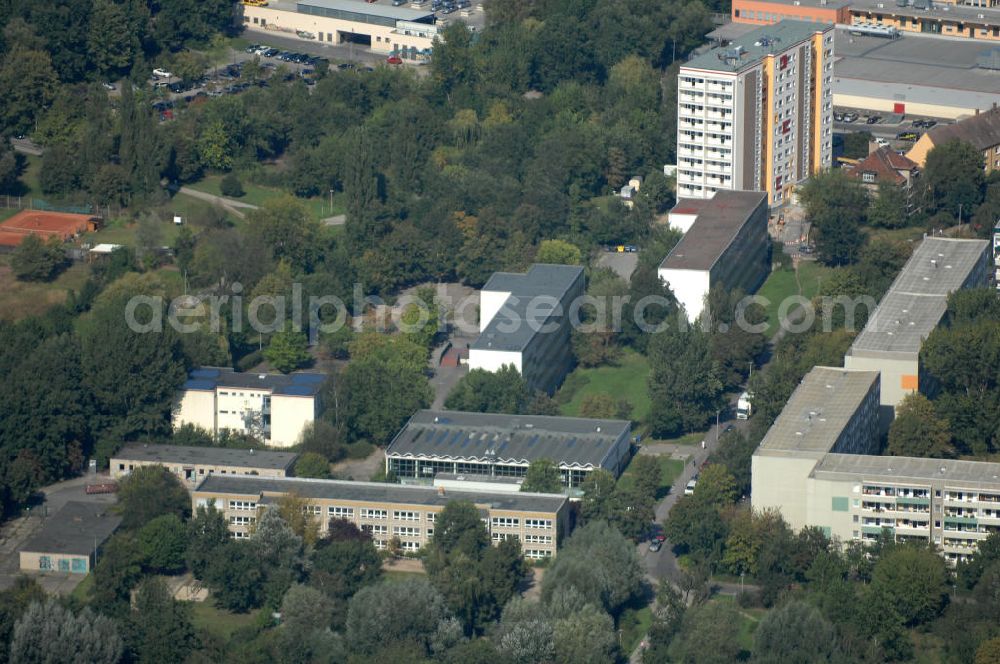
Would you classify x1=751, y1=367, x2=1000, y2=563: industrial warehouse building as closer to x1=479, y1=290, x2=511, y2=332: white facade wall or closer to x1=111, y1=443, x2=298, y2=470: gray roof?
x1=111, y1=443, x2=298, y2=470: gray roof

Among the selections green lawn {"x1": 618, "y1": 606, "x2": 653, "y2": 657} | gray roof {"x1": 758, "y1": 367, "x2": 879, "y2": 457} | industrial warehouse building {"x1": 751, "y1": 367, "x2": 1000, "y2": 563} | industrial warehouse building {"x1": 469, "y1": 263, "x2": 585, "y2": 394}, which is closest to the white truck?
gray roof {"x1": 758, "y1": 367, "x2": 879, "y2": 457}

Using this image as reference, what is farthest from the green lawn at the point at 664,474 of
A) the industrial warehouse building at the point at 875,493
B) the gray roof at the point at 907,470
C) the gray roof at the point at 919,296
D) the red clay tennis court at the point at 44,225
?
the red clay tennis court at the point at 44,225

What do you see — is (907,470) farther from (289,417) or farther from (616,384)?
(289,417)

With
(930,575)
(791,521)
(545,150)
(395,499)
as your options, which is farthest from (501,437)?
(545,150)

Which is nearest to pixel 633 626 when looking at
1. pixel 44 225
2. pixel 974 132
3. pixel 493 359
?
pixel 493 359

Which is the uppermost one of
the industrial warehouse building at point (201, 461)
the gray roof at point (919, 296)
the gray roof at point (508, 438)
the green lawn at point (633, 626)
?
the gray roof at point (919, 296)

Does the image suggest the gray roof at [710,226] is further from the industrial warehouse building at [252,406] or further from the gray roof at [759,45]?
the industrial warehouse building at [252,406]
